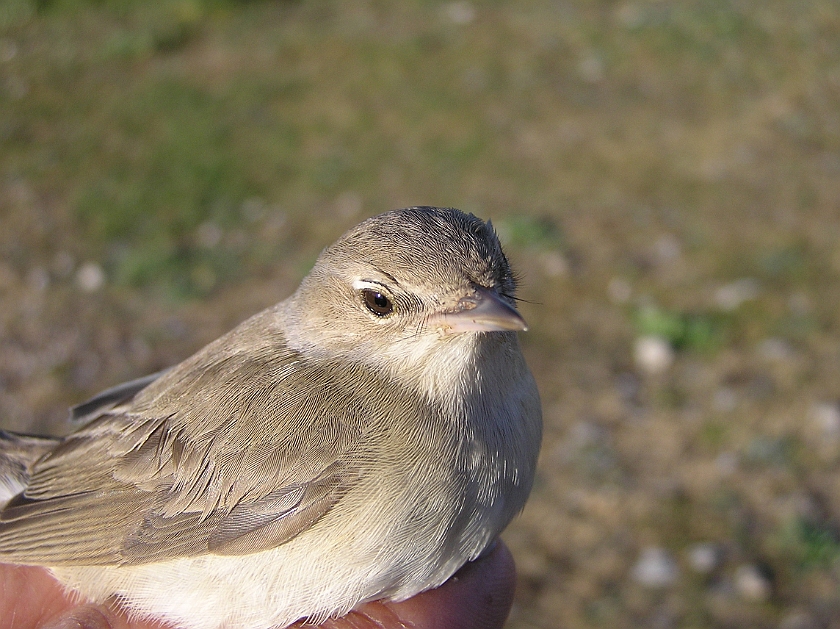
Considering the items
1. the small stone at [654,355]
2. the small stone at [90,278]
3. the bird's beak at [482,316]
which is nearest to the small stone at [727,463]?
the small stone at [654,355]

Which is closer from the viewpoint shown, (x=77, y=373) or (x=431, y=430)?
(x=431, y=430)

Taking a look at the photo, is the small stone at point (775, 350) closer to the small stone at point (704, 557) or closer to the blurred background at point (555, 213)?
the blurred background at point (555, 213)

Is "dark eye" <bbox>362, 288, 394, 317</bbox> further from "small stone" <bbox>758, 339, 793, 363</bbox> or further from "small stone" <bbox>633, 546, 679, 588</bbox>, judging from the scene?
"small stone" <bbox>758, 339, 793, 363</bbox>

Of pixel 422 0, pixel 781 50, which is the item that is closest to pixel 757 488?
pixel 781 50

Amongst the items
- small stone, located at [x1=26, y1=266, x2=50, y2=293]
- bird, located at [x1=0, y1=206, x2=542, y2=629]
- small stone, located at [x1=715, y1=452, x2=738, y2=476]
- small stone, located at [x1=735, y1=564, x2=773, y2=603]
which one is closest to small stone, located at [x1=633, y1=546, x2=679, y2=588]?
small stone, located at [x1=735, y1=564, x2=773, y2=603]

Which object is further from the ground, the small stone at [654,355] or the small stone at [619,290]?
the small stone at [619,290]

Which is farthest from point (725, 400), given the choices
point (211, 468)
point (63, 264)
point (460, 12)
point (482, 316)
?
point (460, 12)

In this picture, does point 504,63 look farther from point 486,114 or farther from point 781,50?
point 781,50
